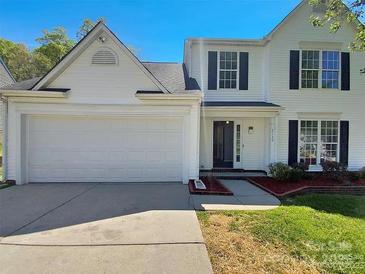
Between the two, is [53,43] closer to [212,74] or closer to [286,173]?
[212,74]

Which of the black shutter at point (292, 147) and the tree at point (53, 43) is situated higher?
the tree at point (53, 43)

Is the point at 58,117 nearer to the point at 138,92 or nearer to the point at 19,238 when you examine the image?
the point at 138,92

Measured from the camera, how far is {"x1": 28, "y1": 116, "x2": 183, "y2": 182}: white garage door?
10094 mm

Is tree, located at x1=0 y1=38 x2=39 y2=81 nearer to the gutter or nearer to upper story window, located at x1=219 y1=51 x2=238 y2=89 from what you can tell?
upper story window, located at x1=219 y1=51 x2=238 y2=89

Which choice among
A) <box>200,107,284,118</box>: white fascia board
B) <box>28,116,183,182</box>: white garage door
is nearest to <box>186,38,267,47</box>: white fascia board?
<box>200,107,284,118</box>: white fascia board

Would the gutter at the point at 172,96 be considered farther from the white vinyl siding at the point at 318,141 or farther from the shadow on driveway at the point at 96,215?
the white vinyl siding at the point at 318,141

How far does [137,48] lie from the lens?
33.1 meters

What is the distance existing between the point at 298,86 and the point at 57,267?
11.9 m

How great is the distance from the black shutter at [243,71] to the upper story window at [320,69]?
250cm

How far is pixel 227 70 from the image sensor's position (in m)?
13.0

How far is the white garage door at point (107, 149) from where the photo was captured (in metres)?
10.1

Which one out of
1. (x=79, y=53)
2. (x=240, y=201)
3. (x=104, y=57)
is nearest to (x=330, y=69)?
(x=240, y=201)

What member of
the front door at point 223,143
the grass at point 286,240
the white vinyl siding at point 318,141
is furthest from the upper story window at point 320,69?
the grass at point 286,240

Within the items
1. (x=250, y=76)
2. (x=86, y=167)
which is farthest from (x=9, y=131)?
(x=250, y=76)
